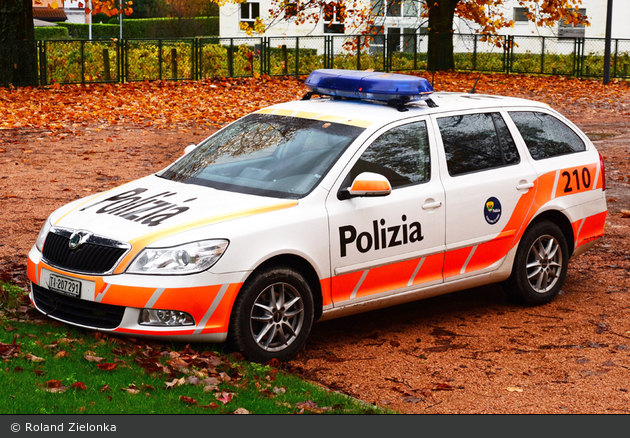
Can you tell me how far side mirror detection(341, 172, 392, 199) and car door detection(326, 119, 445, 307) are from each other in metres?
0.15

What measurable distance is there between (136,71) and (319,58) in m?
7.27

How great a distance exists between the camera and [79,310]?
5.60 meters

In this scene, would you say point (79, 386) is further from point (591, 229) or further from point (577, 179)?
point (591, 229)

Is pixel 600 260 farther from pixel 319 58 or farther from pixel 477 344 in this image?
pixel 319 58

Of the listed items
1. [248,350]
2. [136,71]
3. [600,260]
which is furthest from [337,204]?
[136,71]

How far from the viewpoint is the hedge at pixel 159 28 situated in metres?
56.3

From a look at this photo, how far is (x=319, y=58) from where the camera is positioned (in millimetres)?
32062

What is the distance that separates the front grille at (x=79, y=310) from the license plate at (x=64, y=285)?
0.05 metres

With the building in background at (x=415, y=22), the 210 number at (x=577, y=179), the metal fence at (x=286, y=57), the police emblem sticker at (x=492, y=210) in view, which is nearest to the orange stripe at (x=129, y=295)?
the police emblem sticker at (x=492, y=210)

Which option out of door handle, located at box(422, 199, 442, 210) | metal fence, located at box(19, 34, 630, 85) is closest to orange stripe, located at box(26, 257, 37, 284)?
door handle, located at box(422, 199, 442, 210)

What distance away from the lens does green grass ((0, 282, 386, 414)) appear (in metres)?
4.62

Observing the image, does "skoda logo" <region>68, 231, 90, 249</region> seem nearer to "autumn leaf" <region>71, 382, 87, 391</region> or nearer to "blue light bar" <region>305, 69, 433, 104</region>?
"autumn leaf" <region>71, 382, 87, 391</region>

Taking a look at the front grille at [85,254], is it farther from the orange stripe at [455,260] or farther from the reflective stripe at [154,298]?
the orange stripe at [455,260]

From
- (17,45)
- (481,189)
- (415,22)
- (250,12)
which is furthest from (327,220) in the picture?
(250,12)
